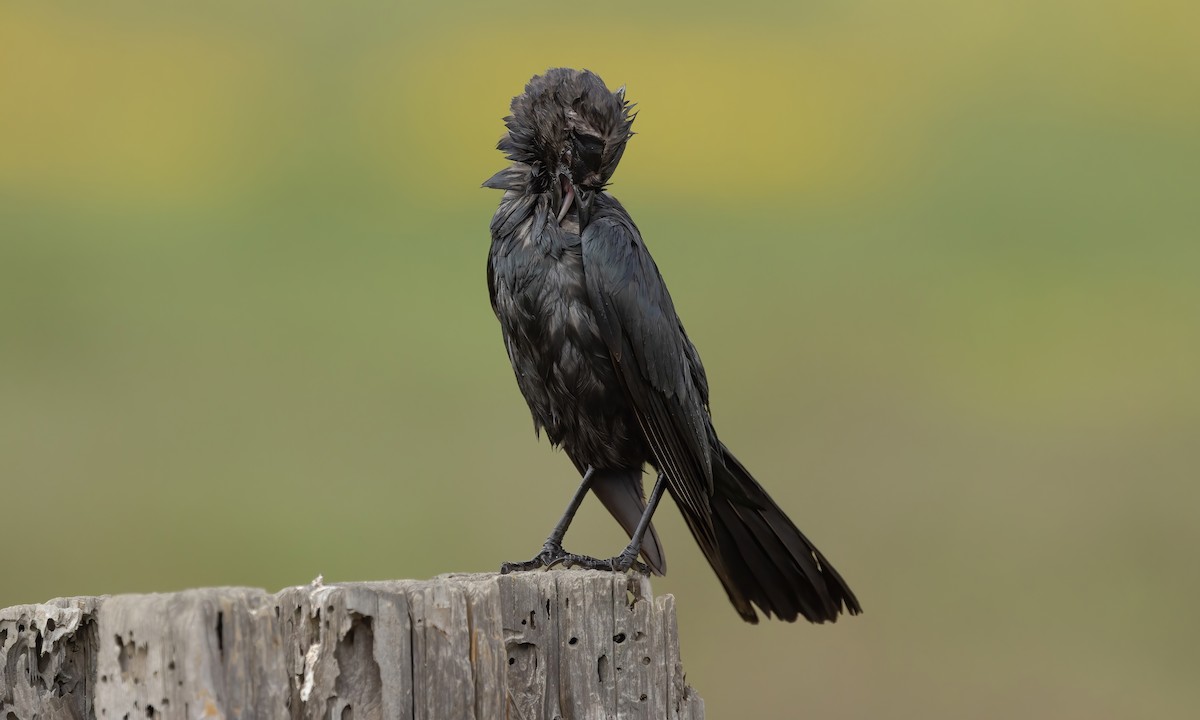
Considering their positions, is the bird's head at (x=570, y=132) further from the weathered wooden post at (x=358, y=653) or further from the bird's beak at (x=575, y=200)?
the weathered wooden post at (x=358, y=653)

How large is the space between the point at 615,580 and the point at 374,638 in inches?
30.3

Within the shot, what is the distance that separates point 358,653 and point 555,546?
1746mm

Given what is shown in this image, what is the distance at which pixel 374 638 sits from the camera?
249 centimetres

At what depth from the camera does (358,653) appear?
8.21ft

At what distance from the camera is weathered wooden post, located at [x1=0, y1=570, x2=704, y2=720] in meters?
2.33

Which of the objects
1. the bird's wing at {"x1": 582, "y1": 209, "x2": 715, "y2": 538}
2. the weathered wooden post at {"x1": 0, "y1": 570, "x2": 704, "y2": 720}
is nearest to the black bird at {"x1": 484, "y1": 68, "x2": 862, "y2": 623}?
the bird's wing at {"x1": 582, "y1": 209, "x2": 715, "y2": 538}

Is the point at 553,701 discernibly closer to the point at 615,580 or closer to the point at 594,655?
the point at 594,655

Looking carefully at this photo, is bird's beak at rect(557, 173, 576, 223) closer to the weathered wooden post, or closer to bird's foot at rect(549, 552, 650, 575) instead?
bird's foot at rect(549, 552, 650, 575)

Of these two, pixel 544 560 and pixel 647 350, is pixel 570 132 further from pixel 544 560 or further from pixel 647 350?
pixel 544 560

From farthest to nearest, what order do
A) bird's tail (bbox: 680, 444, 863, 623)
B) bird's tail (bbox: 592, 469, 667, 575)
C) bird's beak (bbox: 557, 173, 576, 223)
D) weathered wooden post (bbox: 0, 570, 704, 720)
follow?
→ bird's tail (bbox: 592, 469, 667, 575)
bird's tail (bbox: 680, 444, 863, 623)
bird's beak (bbox: 557, 173, 576, 223)
weathered wooden post (bbox: 0, 570, 704, 720)

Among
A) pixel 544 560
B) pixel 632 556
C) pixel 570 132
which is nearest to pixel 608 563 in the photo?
pixel 632 556

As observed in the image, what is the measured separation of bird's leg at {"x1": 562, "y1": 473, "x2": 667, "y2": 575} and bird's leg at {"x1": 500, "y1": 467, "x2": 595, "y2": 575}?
0.06 metres

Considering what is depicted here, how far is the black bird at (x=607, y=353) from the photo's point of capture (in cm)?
395

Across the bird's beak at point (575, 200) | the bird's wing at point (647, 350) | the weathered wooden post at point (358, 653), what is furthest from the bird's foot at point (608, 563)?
the bird's beak at point (575, 200)
